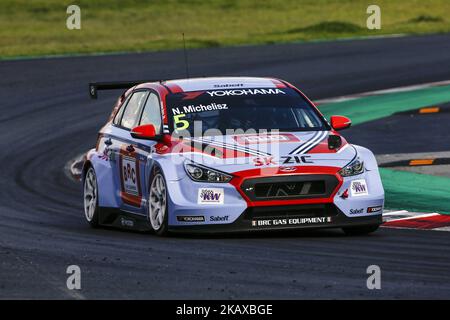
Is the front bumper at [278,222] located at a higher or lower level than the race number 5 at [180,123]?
lower

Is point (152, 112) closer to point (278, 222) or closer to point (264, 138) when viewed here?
point (264, 138)

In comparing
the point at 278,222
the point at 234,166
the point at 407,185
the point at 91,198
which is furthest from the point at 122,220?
the point at 407,185

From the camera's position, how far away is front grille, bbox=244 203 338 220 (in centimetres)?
1166

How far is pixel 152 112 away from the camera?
43.3 feet

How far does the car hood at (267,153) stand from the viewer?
11.7m

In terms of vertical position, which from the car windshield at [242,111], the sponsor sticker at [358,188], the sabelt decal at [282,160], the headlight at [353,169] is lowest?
the sponsor sticker at [358,188]

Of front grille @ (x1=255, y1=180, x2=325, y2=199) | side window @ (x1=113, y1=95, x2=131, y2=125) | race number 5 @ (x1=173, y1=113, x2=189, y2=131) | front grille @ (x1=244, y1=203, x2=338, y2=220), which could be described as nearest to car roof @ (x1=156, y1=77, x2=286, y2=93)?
race number 5 @ (x1=173, y1=113, x2=189, y2=131)

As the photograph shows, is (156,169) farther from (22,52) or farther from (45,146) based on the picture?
(22,52)

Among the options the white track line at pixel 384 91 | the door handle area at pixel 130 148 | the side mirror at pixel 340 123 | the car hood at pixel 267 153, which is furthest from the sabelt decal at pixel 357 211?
the white track line at pixel 384 91

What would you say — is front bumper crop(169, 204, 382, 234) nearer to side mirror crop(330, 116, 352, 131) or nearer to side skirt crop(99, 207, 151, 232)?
side skirt crop(99, 207, 151, 232)

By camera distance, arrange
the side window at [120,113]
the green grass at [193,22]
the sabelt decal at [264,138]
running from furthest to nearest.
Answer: the green grass at [193,22] < the side window at [120,113] < the sabelt decal at [264,138]

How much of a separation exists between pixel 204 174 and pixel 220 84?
5.65ft

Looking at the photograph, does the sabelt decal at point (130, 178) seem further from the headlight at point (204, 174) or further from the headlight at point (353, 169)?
the headlight at point (353, 169)

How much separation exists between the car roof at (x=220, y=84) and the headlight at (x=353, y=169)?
5.16ft
